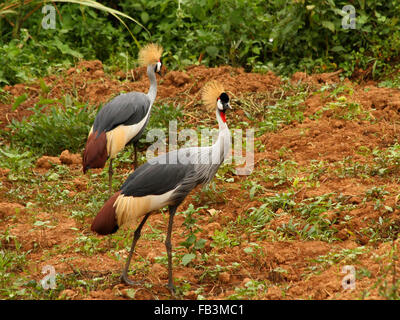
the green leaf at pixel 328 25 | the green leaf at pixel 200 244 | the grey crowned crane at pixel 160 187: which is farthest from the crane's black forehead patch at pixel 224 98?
the green leaf at pixel 328 25

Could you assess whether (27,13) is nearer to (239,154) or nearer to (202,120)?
(202,120)

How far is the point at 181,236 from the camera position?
15.5 ft

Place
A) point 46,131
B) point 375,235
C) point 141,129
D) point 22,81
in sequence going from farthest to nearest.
→ point 22,81, point 46,131, point 141,129, point 375,235

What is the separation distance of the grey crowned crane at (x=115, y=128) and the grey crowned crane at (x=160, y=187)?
1.36 m

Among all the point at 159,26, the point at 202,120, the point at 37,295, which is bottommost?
the point at 37,295

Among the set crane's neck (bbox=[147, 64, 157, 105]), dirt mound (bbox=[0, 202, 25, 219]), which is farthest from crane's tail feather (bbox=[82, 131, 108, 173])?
crane's neck (bbox=[147, 64, 157, 105])

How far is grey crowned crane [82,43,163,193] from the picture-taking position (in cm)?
539

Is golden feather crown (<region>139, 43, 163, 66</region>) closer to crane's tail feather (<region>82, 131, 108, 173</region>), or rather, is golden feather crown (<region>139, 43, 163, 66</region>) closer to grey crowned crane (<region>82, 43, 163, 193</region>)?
grey crowned crane (<region>82, 43, 163, 193</region>)

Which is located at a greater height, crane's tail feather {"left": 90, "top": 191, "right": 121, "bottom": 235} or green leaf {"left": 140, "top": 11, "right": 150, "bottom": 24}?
green leaf {"left": 140, "top": 11, "right": 150, "bottom": 24}

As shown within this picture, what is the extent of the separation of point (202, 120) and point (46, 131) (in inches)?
70.1

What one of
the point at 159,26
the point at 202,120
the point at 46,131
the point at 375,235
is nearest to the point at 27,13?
the point at 159,26

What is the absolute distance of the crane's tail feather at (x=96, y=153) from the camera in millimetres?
5344

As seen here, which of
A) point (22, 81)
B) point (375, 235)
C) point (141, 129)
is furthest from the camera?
point (22, 81)

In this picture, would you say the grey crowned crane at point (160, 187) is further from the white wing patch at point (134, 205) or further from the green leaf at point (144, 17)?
the green leaf at point (144, 17)
